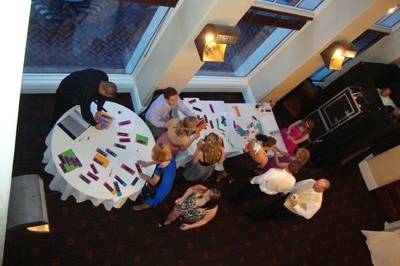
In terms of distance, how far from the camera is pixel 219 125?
5.11 metres

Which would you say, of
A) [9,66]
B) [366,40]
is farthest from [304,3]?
[9,66]

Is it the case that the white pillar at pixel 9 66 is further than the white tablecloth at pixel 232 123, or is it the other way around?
the white tablecloth at pixel 232 123

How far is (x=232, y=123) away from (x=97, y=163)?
6.38ft

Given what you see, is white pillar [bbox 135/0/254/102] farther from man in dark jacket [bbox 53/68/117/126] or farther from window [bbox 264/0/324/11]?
window [bbox 264/0/324/11]

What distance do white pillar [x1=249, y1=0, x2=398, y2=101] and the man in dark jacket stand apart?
9.29 ft

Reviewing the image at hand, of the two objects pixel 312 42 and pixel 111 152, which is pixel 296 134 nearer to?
pixel 312 42

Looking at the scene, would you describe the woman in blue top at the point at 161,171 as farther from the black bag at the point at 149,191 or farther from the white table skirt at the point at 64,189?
the white table skirt at the point at 64,189

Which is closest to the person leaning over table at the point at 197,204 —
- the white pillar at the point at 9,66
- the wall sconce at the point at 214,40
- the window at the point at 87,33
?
the wall sconce at the point at 214,40

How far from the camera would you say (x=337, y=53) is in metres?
A: 5.13

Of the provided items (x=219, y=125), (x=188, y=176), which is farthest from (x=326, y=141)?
(x=188, y=176)

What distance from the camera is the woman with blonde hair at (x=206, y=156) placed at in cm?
421

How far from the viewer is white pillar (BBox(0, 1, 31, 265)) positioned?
159cm

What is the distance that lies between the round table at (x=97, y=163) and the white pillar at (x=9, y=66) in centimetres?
214

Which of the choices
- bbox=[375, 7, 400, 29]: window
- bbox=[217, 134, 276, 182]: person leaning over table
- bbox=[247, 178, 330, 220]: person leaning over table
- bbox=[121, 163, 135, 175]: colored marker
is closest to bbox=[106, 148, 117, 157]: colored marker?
bbox=[121, 163, 135, 175]: colored marker
